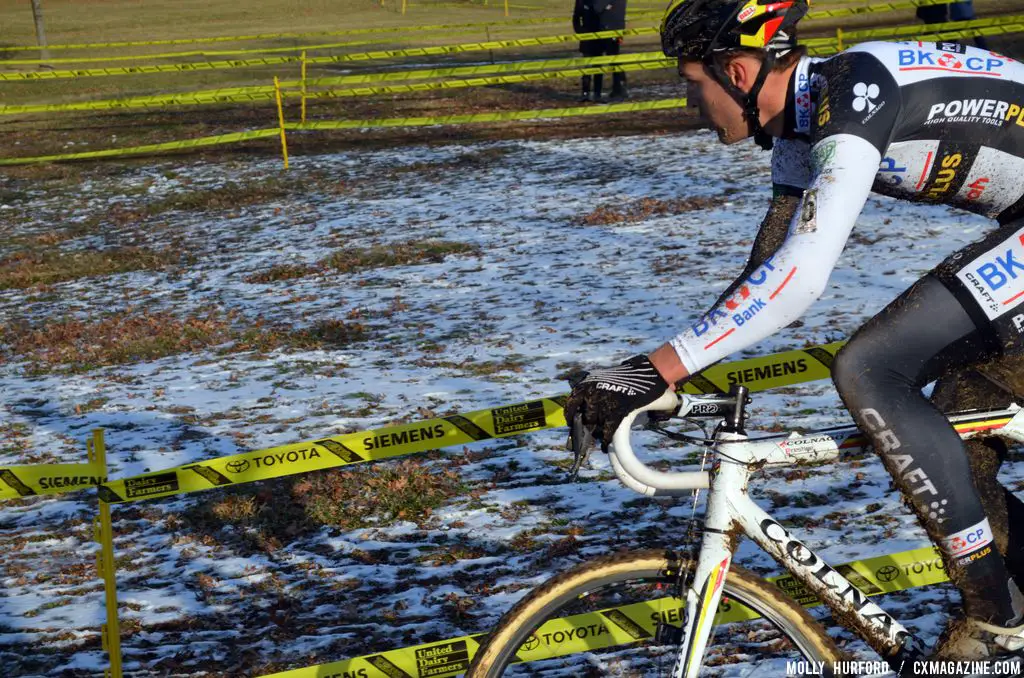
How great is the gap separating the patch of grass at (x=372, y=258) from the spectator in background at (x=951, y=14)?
9.08 m

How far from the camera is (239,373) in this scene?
8.45 meters

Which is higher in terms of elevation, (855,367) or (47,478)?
(855,367)

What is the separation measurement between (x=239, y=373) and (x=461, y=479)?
293cm

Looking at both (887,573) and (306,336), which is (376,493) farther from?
(306,336)

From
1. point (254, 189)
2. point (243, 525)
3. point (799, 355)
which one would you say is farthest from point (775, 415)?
point (254, 189)

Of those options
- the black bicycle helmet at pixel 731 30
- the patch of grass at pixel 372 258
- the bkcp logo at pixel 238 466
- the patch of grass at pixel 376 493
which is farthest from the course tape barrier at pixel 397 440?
the patch of grass at pixel 372 258

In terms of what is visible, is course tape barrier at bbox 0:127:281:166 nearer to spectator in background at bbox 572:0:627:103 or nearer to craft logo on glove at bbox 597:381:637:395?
spectator in background at bbox 572:0:627:103

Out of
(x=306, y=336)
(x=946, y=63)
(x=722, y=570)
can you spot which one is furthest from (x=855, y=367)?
(x=306, y=336)

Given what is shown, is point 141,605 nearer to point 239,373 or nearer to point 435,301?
point 239,373

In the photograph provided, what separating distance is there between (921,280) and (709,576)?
1024mm

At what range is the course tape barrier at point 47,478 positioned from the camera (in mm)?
4000

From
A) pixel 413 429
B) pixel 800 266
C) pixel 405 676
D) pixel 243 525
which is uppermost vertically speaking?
pixel 800 266

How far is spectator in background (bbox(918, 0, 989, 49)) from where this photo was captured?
16.2 m

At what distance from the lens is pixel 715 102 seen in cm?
312
